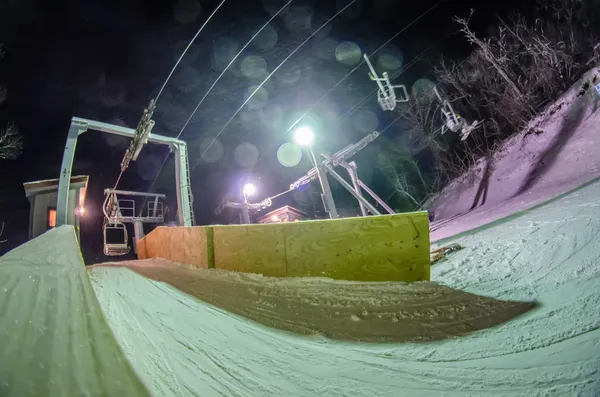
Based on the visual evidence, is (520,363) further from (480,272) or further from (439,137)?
(439,137)

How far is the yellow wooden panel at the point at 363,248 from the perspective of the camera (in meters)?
3.11

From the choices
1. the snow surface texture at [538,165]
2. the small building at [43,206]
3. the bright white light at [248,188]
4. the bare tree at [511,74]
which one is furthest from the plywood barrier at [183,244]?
the bare tree at [511,74]

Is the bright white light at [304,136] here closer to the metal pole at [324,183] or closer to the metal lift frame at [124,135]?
the metal pole at [324,183]

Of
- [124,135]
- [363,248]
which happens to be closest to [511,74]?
[363,248]

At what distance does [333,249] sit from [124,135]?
32.0ft

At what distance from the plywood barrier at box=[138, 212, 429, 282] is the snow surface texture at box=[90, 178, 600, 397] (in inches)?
31.0

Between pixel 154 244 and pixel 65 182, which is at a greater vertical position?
pixel 65 182

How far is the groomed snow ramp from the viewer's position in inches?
25.0

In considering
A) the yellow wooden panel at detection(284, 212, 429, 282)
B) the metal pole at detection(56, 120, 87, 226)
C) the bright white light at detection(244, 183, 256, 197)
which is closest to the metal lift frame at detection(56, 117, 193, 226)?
the metal pole at detection(56, 120, 87, 226)

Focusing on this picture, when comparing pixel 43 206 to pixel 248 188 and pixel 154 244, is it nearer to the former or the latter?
pixel 154 244

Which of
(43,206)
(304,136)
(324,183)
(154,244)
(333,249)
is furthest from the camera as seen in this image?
(43,206)

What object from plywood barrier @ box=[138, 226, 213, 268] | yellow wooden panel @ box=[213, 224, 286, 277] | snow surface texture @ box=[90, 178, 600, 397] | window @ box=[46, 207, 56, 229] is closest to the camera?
snow surface texture @ box=[90, 178, 600, 397]

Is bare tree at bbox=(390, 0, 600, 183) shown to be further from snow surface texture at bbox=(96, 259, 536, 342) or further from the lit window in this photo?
the lit window

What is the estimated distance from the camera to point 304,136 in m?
11.3
